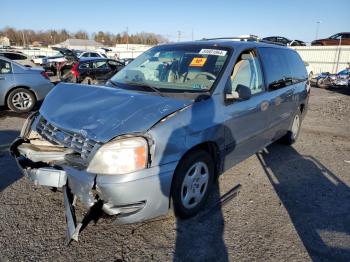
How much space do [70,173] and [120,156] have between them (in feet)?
1.59

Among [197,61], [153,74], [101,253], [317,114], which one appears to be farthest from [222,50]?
[317,114]

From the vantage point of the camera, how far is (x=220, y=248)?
9.48 feet

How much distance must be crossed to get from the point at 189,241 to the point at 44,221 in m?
1.50

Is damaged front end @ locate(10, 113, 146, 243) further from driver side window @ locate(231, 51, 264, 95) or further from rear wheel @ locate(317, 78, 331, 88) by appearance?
rear wheel @ locate(317, 78, 331, 88)

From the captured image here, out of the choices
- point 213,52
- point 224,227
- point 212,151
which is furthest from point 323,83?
point 224,227

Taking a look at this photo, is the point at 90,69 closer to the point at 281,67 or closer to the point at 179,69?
the point at 281,67

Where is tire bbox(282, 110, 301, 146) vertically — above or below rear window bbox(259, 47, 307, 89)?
below

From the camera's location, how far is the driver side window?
149 inches

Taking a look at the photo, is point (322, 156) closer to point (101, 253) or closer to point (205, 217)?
point (205, 217)

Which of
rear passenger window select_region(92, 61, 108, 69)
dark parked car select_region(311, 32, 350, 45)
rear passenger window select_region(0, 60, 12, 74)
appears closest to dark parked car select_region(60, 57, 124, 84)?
rear passenger window select_region(92, 61, 108, 69)

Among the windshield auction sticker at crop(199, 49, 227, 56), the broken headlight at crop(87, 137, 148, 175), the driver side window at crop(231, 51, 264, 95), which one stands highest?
the windshield auction sticker at crop(199, 49, 227, 56)

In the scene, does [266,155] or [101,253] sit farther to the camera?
[266,155]

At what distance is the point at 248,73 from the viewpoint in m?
4.04

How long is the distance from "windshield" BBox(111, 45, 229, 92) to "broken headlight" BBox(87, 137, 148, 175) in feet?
3.73
